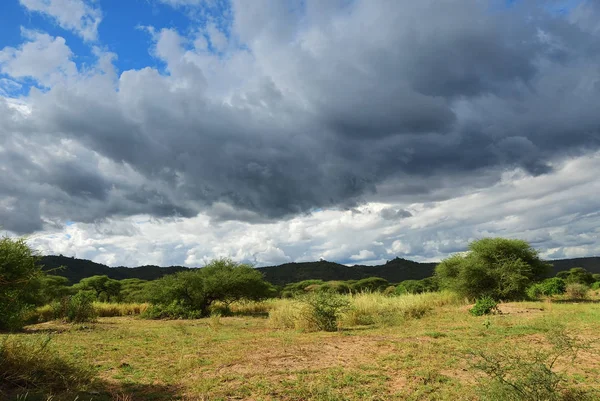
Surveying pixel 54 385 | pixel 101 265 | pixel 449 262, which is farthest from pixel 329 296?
pixel 101 265

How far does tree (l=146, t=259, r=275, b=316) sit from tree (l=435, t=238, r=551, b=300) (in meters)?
15.0

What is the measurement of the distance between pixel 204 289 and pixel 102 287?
22521mm

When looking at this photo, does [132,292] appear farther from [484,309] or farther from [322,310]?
[484,309]

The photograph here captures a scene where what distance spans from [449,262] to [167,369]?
27.7 m

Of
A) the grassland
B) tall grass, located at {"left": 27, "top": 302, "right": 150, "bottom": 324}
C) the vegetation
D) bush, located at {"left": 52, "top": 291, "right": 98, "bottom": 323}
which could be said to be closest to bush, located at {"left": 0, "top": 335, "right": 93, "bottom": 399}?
the vegetation

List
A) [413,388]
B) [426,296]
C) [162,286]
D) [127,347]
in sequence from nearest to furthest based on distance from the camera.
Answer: [413,388]
[127,347]
[426,296]
[162,286]

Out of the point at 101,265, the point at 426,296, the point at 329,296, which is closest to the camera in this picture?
the point at 329,296

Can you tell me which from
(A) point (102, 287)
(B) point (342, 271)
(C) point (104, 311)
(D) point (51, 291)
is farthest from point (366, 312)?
(B) point (342, 271)

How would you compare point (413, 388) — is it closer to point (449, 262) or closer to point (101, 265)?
point (449, 262)

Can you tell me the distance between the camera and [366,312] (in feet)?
62.5

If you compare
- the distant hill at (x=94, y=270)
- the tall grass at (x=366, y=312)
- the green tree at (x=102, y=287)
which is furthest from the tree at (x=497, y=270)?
the distant hill at (x=94, y=270)

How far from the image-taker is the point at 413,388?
7145mm

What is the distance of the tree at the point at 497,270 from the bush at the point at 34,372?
24297 millimetres

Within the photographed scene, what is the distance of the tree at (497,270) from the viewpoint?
2575cm
